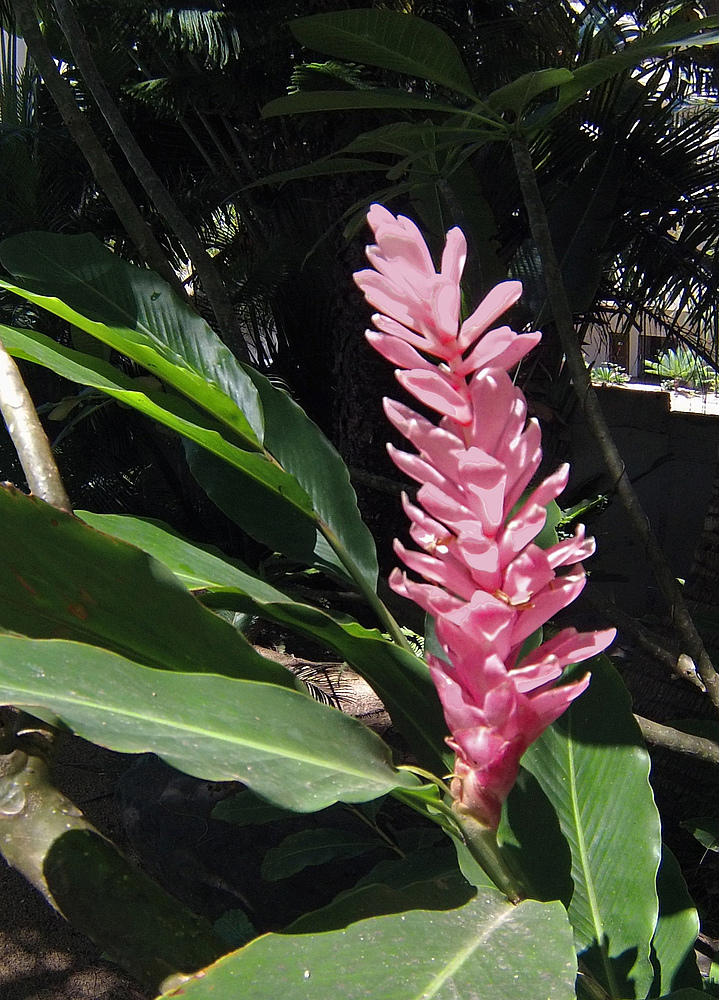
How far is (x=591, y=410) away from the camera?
1.43m

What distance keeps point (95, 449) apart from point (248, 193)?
152 cm

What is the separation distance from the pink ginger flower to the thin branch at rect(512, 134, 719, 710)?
2.92 ft

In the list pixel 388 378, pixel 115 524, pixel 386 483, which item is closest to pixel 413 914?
pixel 115 524

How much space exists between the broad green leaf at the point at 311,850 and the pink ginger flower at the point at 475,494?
4.12 ft

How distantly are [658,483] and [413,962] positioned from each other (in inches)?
203

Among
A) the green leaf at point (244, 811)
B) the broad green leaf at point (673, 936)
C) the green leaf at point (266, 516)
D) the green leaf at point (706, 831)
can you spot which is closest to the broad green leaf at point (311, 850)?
the green leaf at point (244, 811)

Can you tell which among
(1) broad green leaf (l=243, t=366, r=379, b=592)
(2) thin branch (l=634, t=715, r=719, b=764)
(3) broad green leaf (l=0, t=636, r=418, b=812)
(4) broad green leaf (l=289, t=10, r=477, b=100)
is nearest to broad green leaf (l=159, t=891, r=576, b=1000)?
(3) broad green leaf (l=0, t=636, r=418, b=812)

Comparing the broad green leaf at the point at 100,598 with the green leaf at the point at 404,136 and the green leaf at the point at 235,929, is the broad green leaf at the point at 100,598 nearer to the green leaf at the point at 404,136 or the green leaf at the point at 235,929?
the green leaf at the point at 404,136

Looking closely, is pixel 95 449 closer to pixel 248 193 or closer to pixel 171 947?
pixel 248 193

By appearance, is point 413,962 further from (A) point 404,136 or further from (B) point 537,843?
(A) point 404,136

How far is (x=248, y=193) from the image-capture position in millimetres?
3910

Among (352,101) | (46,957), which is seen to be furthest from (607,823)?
(46,957)

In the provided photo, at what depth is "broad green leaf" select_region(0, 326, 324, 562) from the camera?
30.4 inches

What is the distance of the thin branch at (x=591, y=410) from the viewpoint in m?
1.32
